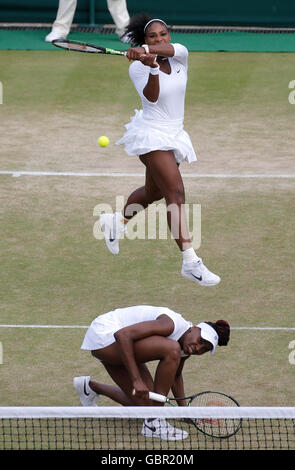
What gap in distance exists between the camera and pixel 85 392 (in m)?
7.27

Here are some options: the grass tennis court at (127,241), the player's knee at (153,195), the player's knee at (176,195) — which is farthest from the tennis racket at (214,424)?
the player's knee at (153,195)

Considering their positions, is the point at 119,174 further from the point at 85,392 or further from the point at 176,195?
the point at 85,392

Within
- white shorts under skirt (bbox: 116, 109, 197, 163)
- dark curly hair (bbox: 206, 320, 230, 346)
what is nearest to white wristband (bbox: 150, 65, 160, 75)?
white shorts under skirt (bbox: 116, 109, 197, 163)

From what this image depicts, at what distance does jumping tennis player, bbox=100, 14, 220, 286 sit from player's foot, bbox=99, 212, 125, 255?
74 centimetres

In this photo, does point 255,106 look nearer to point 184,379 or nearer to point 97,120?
point 97,120

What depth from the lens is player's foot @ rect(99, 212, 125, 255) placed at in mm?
9828

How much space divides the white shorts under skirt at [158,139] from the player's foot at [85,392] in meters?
2.48

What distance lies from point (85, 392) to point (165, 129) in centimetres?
281

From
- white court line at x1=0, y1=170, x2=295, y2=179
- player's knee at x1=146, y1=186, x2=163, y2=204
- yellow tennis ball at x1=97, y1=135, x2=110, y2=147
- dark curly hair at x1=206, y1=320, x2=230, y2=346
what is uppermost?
player's knee at x1=146, y1=186, x2=163, y2=204

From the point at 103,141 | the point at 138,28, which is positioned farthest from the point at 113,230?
the point at 103,141

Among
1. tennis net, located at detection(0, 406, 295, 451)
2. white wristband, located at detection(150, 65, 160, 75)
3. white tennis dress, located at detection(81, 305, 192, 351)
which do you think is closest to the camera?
tennis net, located at detection(0, 406, 295, 451)

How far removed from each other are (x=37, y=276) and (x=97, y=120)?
5.58m

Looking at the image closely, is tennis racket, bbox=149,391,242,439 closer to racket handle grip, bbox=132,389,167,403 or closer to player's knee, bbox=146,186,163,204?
racket handle grip, bbox=132,389,167,403

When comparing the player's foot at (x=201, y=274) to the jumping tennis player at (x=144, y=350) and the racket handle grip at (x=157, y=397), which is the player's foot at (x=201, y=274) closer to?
the jumping tennis player at (x=144, y=350)
